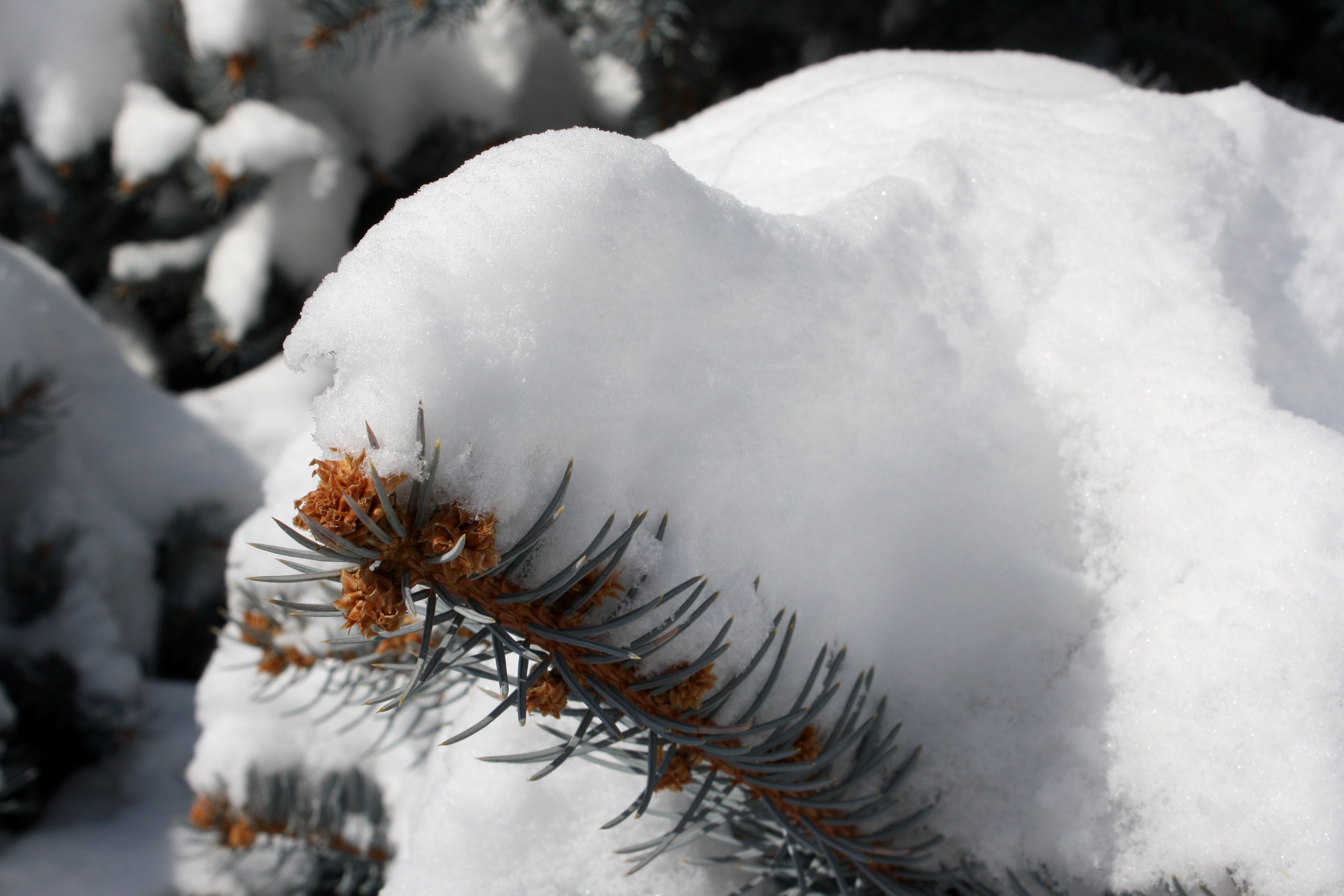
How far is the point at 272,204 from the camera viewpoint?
5.57ft

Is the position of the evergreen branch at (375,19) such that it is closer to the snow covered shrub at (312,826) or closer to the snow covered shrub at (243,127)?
the snow covered shrub at (243,127)

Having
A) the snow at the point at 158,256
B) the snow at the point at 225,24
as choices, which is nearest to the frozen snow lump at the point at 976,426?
the snow at the point at 225,24

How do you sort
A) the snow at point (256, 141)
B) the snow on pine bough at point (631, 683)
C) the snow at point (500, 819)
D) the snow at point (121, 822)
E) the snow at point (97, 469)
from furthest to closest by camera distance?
the snow at point (97, 469) < the snow at point (256, 141) < the snow at point (121, 822) < the snow at point (500, 819) < the snow on pine bough at point (631, 683)

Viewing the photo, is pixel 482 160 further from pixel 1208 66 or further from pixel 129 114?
pixel 129 114

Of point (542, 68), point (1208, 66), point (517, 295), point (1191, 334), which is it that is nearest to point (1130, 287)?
point (1191, 334)

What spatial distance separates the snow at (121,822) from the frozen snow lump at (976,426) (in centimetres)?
133

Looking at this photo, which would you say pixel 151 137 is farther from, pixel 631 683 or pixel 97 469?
pixel 631 683

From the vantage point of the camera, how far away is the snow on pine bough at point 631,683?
319 millimetres

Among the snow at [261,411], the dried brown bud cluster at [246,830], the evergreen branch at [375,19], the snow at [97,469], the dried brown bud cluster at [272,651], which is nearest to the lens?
the dried brown bud cluster at [272,651]

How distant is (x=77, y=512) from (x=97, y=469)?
4.6 inches

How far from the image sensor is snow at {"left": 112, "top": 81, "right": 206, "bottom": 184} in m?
1.69

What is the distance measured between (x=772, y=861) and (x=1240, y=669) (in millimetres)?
274

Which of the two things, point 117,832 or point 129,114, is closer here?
point 117,832

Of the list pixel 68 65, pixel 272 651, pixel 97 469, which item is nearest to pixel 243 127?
pixel 68 65
